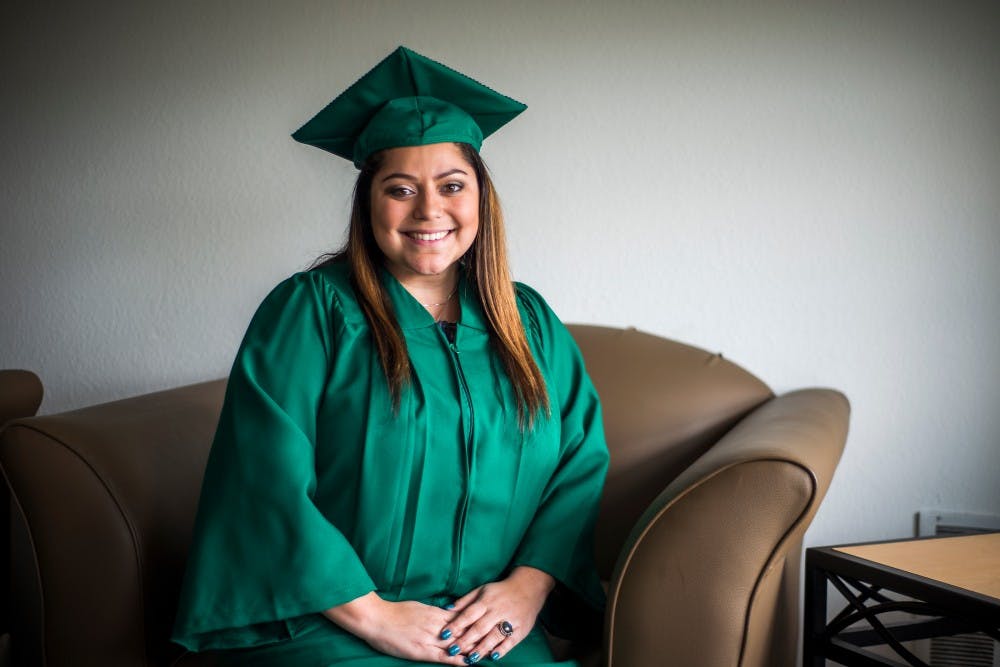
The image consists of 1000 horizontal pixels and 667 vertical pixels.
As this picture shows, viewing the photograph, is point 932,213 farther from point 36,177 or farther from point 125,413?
point 36,177

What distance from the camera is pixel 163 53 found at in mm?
2373

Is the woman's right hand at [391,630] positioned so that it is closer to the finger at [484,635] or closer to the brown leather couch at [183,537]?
the finger at [484,635]

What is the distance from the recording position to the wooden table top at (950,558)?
139 centimetres

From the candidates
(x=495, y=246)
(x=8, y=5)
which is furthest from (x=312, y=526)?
(x=8, y=5)

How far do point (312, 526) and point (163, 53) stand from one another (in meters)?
1.68

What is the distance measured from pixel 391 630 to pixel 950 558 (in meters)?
1.01

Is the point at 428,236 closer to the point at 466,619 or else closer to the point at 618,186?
the point at 466,619

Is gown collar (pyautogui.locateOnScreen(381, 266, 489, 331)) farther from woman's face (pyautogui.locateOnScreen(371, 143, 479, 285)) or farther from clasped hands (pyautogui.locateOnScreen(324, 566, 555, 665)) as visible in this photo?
clasped hands (pyautogui.locateOnScreen(324, 566, 555, 665))

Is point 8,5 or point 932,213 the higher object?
point 8,5

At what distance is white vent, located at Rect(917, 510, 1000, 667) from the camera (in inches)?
82.2

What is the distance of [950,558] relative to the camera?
1.52 metres

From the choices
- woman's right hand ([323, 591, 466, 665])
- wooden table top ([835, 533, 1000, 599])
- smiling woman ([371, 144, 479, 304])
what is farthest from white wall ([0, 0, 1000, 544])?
woman's right hand ([323, 591, 466, 665])

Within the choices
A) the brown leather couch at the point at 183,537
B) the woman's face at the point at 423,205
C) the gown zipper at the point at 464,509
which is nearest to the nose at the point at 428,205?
the woman's face at the point at 423,205

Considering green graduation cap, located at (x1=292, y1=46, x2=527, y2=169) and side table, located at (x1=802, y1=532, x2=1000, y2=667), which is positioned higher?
green graduation cap, located at (x1=292, y1=46, x2=527, y2=169)
